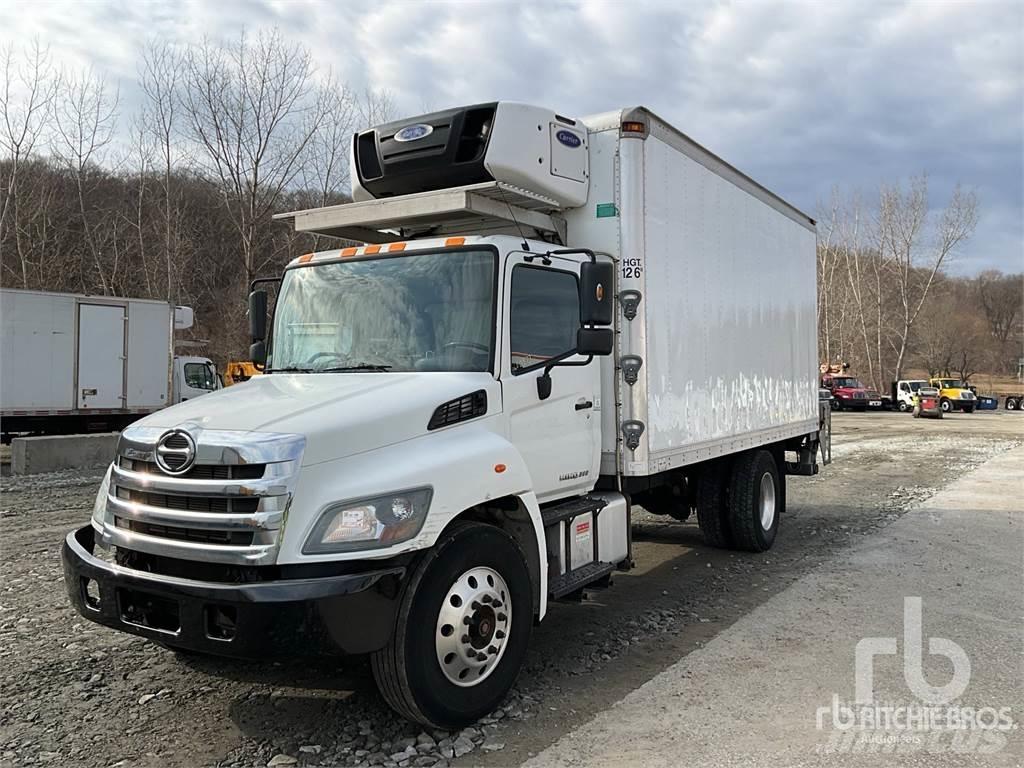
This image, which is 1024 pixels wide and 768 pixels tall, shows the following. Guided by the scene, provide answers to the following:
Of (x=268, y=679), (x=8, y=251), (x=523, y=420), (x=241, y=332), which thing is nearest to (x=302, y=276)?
(x=523, y=420)

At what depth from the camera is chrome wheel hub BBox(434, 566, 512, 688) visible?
12.8 ft

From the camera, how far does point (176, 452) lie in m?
3.66

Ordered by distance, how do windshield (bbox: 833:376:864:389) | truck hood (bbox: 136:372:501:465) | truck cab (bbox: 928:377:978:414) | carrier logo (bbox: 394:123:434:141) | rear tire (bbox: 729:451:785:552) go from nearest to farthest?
truck hood (bbox: 136:372:501:465), carrier logo (bbox: 394:123:434:141), rear tire (bbox: 729:451:785:552), truck cab (bbox: 928:377:978:414), windshield (bbox: 833:376:864:389)

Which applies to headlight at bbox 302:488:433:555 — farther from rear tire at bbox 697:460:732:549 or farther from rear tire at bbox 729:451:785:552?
rear tire at bbox 729:451:785:552

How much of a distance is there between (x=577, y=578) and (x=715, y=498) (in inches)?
138

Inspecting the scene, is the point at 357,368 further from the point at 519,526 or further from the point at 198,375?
the point at 198,375

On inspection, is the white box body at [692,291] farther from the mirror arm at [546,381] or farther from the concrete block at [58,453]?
the concrete block at [58,453]

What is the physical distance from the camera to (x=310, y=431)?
3.62 m

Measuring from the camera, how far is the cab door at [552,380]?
4.64 metres

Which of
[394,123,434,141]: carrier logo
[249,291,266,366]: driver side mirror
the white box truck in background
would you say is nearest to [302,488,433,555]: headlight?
[249,291,266,366]: driver side mirror

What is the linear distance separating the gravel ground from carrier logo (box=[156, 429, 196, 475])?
1.44 metres

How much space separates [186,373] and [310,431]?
17547 mm

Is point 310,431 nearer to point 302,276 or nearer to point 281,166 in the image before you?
point 302,276

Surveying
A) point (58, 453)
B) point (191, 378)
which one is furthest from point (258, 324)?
point (191, 378)
